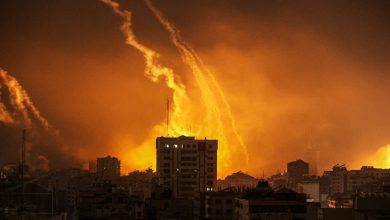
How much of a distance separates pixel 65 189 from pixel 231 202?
32843mm

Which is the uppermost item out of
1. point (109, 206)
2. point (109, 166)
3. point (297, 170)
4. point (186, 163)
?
point (297, 170)

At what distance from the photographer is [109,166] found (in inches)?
3428

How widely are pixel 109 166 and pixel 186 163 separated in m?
24.7

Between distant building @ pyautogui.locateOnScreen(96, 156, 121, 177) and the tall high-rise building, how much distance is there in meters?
22.7

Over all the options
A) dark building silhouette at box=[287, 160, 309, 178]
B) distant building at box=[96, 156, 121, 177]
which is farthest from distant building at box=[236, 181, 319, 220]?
dark building silhouette at box=[287, 160, 309, 178]

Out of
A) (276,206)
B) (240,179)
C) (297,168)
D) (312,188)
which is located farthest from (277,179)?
(276,206)

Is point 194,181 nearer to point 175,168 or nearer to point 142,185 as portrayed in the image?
point 175,168

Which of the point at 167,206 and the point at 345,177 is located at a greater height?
the point at 345,177

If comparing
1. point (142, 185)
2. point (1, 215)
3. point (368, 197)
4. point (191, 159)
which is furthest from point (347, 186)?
point (1, 215)

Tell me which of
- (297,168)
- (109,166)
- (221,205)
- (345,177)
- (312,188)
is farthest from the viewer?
(297,168)

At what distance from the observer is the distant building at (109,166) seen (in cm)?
8672

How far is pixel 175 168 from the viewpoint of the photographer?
210ft

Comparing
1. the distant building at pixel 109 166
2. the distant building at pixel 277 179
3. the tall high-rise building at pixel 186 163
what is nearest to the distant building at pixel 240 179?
the distant building at pixel 277 179

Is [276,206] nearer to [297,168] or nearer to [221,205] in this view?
[221,205]
